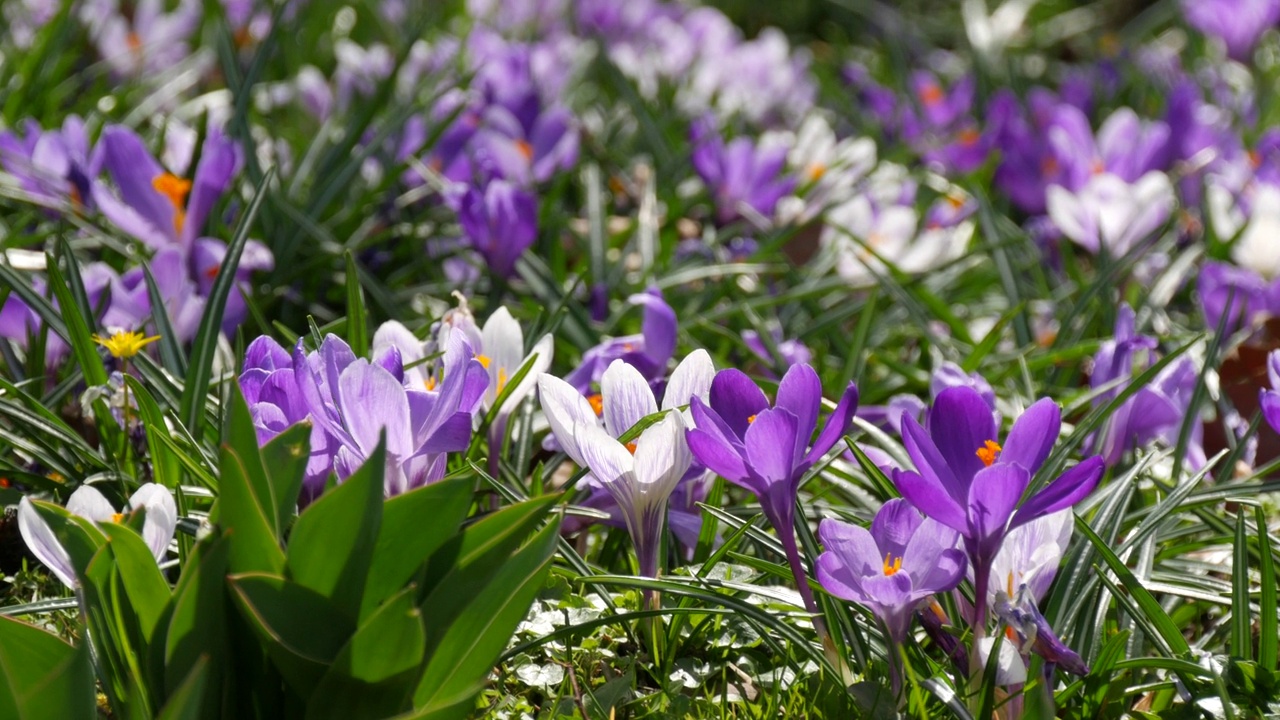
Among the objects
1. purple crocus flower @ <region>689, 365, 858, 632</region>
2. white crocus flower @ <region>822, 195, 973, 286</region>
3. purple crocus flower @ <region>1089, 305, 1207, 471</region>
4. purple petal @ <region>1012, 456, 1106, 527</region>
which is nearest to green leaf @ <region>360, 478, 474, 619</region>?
purple crocus flower @ <region>689, 365, 858, 632</region>

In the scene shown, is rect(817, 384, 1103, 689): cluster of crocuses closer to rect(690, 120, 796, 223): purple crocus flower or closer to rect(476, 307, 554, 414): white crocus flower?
rect(476, 307, 554, 414): white crocus flower

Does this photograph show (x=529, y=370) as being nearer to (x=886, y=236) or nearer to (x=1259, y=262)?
(x=886, y=236)

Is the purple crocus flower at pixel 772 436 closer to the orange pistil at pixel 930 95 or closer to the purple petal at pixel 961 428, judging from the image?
the purple petal at pixel 961 428

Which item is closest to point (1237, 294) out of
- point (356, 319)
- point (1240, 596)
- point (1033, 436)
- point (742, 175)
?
point (742, 175)

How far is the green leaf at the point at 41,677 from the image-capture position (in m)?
0.81

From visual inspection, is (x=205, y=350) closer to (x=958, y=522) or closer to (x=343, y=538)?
(x=343, y=538)

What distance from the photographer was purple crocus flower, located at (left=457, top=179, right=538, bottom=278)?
5.90 feet

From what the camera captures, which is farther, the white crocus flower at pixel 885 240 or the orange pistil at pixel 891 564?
the white crocus flower at pixel 885 240

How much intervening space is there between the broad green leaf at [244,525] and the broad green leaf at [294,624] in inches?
1.2

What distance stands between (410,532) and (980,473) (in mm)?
466

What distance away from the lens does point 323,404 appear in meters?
1.06

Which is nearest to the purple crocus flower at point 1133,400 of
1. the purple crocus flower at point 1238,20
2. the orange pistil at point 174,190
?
the orange pistil at point 174,190

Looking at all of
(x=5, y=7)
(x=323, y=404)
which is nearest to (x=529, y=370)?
(x=323, y=404)

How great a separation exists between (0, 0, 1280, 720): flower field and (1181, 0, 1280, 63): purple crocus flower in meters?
1.28
